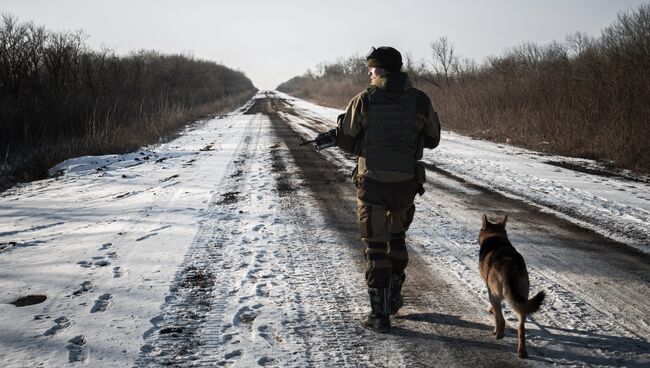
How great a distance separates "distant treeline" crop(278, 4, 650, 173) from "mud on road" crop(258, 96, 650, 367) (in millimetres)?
4823

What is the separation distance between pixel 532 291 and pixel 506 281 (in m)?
1.14

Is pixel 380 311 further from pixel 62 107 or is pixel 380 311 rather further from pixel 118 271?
pixel 62 107

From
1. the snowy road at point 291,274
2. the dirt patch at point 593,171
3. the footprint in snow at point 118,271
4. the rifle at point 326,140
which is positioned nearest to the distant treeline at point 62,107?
the snowy road at point 291,274

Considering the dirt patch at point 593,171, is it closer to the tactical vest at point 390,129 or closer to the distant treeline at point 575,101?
the distant treeline at point 575,101

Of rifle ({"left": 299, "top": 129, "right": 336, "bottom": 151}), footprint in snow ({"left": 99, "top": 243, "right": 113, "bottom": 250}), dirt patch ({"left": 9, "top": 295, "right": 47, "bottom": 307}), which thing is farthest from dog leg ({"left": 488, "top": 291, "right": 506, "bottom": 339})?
footprint in snow ({"left": 99, "top": 243, "right": 113, "bottom": 250})

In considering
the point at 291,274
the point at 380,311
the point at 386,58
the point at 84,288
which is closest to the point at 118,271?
the point at 84,288

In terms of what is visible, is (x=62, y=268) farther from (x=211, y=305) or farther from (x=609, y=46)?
(x=609, y=46)

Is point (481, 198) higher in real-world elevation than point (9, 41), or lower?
lower

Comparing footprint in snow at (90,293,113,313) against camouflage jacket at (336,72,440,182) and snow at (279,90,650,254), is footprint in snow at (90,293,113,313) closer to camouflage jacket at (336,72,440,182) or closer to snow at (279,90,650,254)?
camouflage jacket at (336,72,440,182)

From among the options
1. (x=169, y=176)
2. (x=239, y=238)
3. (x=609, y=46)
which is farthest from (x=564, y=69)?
(x=239, y=238)

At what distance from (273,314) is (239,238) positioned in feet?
5.91

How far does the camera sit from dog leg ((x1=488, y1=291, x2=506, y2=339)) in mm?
2713

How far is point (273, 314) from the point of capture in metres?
3.12

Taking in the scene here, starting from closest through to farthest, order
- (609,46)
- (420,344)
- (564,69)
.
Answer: (420,344), (609,46), (564,69)
